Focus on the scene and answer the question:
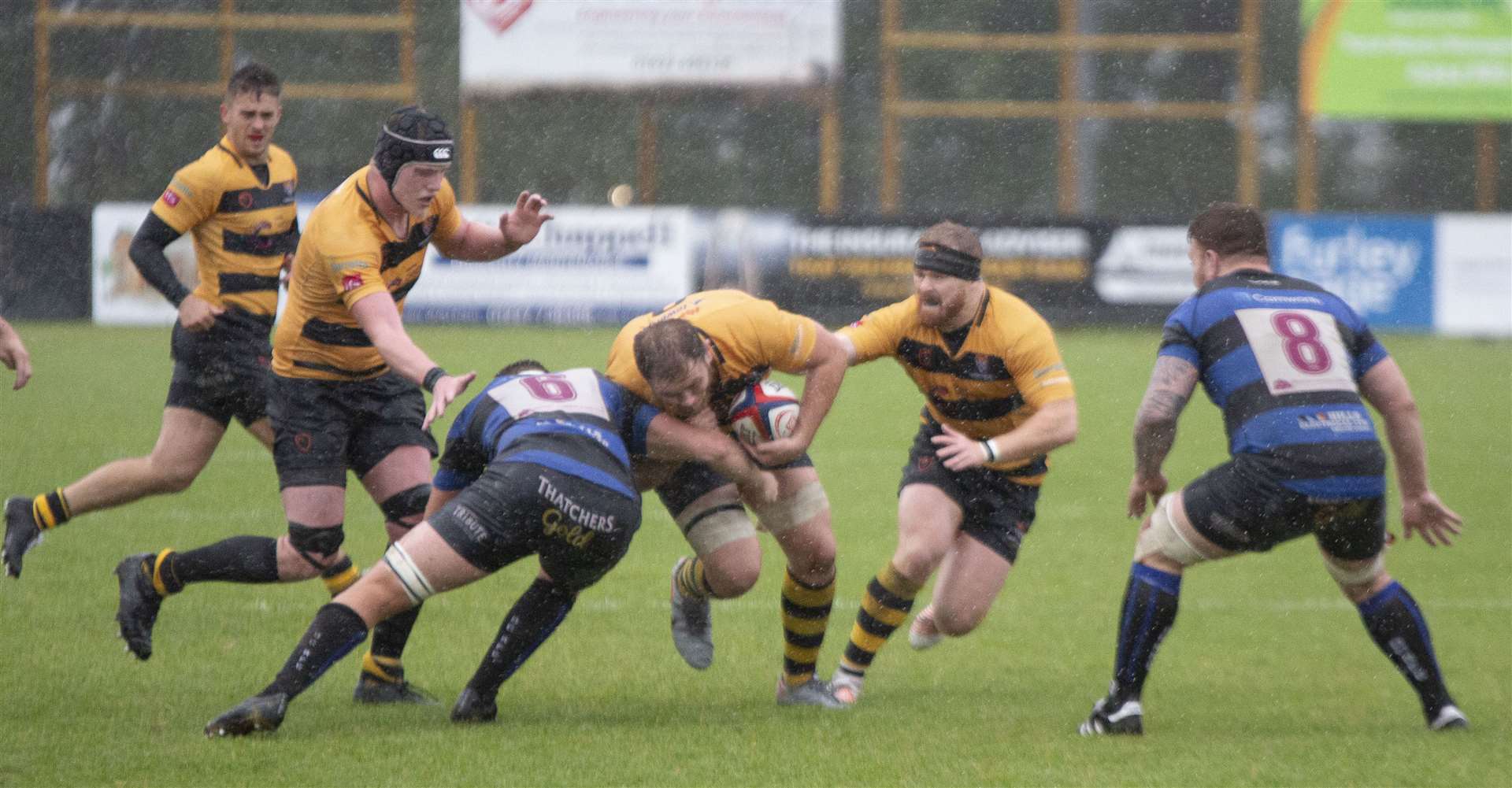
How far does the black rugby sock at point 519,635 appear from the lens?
5340 mm

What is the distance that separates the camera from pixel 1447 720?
5473mm

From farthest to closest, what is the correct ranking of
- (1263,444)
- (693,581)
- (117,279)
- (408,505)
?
(117,279)
(693,581)
(408,505)
(1263,444)

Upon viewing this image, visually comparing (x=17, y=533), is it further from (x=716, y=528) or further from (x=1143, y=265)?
(x=1143, y=265)

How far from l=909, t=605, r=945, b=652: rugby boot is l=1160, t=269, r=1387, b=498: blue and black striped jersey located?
1.66 meters

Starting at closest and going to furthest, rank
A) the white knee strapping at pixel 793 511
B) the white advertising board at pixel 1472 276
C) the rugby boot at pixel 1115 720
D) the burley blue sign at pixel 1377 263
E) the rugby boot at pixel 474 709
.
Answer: the rugby boot at pixel 1115 720 → the rugby boot at pixel 474 709 → the white knee strapping at pixel 793 511 → the white advertising board at pixel 1472 276 → the burley blue sign at pixel 1377 263

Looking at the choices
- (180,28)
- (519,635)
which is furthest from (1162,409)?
(180,28)

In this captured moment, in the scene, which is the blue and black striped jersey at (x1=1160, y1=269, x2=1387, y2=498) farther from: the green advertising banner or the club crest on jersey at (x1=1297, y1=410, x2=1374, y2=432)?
the green advertising banner

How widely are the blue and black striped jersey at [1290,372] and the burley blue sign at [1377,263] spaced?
15.2 meters

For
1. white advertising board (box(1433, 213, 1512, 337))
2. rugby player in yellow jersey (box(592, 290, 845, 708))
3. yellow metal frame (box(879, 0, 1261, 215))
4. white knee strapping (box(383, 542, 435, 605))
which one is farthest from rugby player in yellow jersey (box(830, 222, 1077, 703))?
yellow metal frame (box(879, 0, 1261, 215))

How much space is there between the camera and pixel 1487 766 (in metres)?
4.89

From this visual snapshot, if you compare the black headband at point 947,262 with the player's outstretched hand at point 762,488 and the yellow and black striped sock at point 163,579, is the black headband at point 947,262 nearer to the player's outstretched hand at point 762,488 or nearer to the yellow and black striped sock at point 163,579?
the player's outstretched hand at point 762,488

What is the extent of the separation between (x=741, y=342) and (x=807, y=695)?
127 cm

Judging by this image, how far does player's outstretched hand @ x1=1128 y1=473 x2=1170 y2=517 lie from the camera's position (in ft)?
17.4

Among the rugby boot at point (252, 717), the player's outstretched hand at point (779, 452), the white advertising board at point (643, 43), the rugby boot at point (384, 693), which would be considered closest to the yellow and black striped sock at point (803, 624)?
the player's outstretched hand at point (779, 452)
